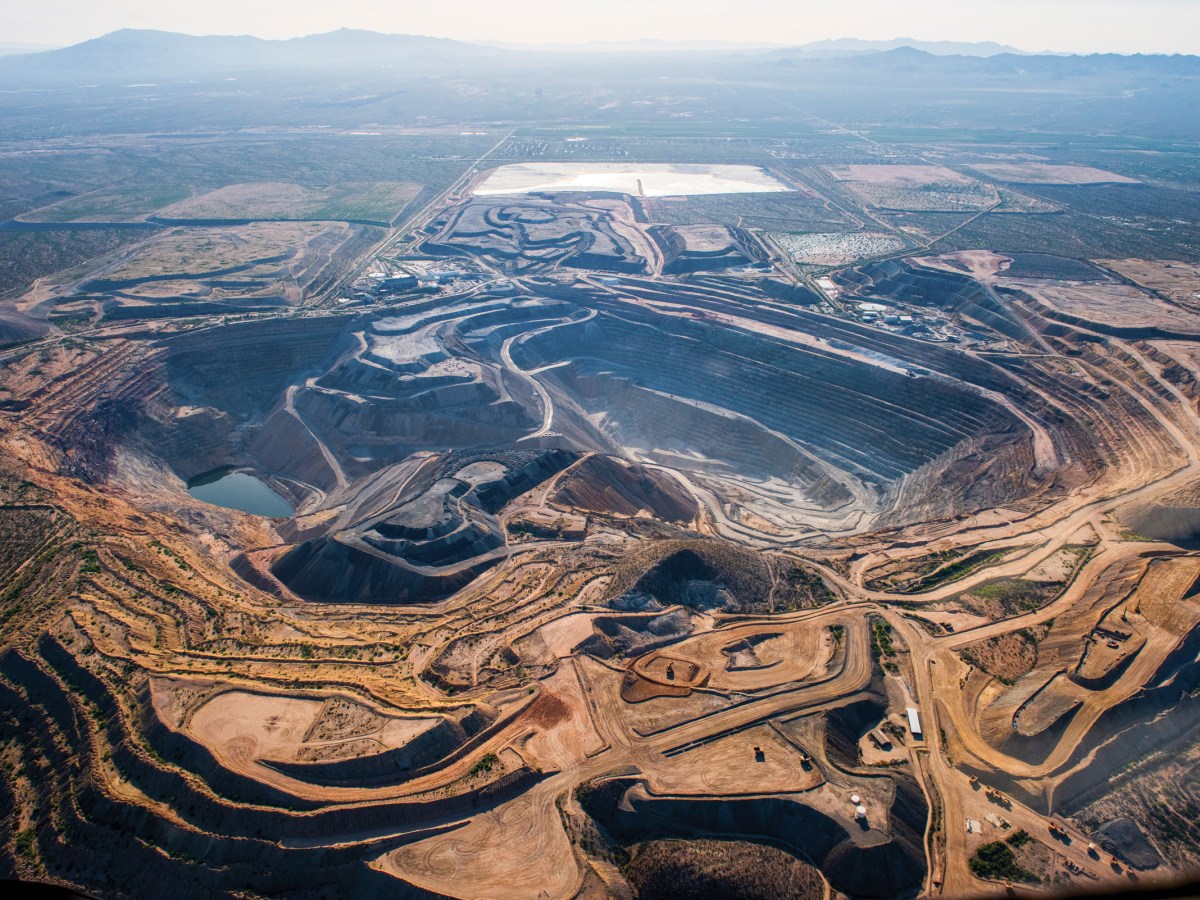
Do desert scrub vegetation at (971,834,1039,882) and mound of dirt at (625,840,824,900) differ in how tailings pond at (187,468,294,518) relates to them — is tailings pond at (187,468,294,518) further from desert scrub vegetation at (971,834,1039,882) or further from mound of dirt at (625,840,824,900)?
desert scrub vegetation at (971,834,1039,882)

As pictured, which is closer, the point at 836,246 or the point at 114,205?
the point at 836,246

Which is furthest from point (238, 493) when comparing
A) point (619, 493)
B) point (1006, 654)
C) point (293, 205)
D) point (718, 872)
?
point (293, 205)

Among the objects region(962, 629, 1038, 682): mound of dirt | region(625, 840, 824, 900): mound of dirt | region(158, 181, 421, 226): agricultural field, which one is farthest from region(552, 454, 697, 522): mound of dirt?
region(158, 181, 421, 226): agricultural field

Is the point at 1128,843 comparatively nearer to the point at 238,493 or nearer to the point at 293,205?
the point at 238,493

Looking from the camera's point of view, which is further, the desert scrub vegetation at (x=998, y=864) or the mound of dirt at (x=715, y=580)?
the mound of dirt at (x=715, y=580)

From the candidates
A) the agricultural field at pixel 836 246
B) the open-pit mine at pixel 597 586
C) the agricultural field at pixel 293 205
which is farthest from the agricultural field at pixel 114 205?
the agricultural field at pixel 836 246

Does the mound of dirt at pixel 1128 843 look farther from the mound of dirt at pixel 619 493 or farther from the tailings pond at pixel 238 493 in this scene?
the tailings pond at pixel 238 493
